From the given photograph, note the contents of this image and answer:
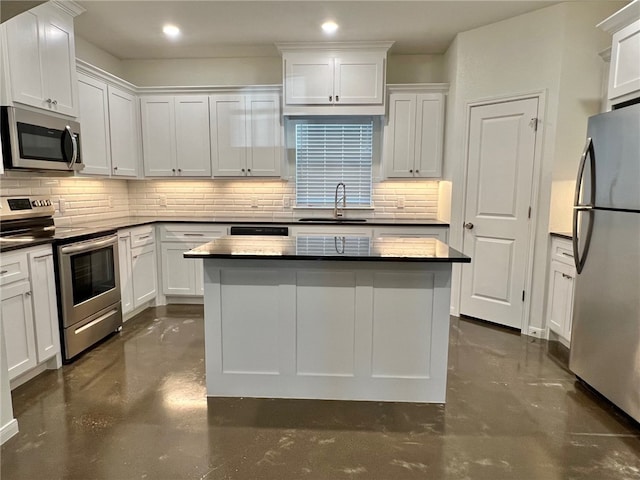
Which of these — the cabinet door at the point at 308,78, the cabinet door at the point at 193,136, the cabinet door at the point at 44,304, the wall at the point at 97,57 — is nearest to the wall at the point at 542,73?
the cabinet door at the point at 308,78

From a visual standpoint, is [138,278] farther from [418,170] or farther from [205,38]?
[418,170]

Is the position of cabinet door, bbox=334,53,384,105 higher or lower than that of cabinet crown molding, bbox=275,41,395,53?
lower

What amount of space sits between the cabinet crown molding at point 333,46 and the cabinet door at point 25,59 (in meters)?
2.11

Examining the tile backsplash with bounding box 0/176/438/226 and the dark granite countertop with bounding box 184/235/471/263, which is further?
the tile backsplash with bounding box 0/176/438/226

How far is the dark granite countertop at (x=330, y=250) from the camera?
2086 mm

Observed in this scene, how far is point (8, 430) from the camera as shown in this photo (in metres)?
1.99

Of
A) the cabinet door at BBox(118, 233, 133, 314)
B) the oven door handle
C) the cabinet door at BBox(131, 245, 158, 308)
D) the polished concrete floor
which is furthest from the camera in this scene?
the cabinet door at BBox(131, 245, 158, 308)

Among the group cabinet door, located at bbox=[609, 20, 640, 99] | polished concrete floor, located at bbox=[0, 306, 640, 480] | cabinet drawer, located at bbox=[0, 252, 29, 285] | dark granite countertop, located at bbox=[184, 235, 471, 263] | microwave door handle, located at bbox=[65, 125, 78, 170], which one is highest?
cabinet door, located at bbox=[609, 20, 640, 99]

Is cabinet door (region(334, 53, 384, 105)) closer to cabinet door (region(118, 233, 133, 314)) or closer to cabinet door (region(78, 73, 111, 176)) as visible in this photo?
cabinet door (region(78, 73, 111, 176))

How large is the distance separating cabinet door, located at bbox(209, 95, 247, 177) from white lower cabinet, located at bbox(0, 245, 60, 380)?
2099 mm

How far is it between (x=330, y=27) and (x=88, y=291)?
10.3ft

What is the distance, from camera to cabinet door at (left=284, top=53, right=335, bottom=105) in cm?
405

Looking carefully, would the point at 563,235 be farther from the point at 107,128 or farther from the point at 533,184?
the point at 107,128

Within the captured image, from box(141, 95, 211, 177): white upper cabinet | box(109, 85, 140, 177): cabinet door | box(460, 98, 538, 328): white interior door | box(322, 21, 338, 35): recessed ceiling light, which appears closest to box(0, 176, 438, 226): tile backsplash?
box(141, 95, 211, 177): white upper cabinet
